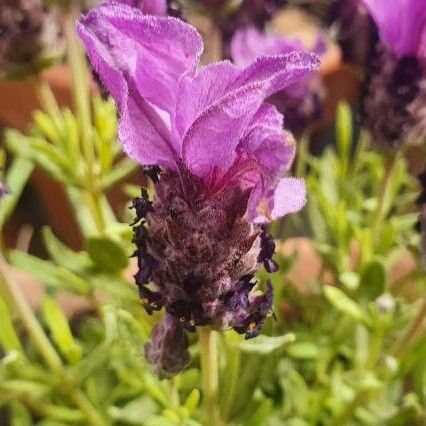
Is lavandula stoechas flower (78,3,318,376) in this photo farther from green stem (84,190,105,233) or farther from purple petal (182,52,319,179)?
green stem (84,190,105,233)

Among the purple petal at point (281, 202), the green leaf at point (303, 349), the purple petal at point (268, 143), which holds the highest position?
the purple petal at point (268, 143)

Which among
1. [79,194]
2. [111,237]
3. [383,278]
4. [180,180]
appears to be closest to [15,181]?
[79,194]

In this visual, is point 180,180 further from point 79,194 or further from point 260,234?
point 79,194

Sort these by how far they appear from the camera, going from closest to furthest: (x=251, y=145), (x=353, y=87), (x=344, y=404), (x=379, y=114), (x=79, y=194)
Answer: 1. (x=251, y=145)
2. (x=379, y=114)
3. (x=344, y=404)
4. (x=79, y=194)
5. (x=353, y=87)

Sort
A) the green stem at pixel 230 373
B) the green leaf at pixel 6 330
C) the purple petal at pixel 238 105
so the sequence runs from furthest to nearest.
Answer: the green leaf at pixel 6 330 < the green stem at pixel 230 373 < the purple petal at pixel 238 105

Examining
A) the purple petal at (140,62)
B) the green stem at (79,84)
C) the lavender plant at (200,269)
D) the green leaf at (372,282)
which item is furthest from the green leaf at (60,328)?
the purple petal at (140,62)

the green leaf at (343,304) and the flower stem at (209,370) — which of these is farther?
the green leaf at (343,304)

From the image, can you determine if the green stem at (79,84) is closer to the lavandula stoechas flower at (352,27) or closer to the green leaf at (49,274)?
the green leaf at (49,274)

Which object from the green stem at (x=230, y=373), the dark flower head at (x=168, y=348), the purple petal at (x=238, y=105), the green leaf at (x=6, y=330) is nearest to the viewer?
the purple petal at (x=238, y=105)
